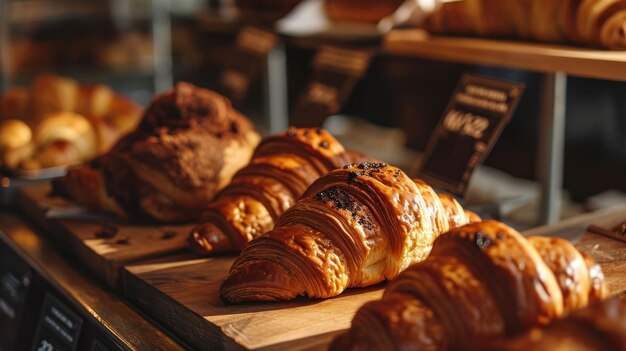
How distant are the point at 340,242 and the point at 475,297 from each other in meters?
0.32

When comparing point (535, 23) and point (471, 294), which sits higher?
point (535, 23)

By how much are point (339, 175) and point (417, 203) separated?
14 cm

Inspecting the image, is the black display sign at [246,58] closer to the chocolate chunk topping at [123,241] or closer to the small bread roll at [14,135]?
the small bread roll at [14,135]

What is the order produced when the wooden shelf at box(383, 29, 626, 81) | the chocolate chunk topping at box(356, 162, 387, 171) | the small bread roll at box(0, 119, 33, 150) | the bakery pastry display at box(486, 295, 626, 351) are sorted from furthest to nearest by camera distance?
the small bread roll at box(0, 119, 33, 150) < the wooden shelf at box(383, 29, 626, 81) < the chocolate chunk topping at box(356, 162, 387, 171) < the bakery pastry display at box(486, 295, 626, 351)

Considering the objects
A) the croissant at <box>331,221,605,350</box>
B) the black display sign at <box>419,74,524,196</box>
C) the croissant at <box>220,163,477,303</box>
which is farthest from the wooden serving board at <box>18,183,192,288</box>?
the croissant at <box>331,221,605,350</box>

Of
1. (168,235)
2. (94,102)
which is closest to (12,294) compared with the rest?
(168,235)

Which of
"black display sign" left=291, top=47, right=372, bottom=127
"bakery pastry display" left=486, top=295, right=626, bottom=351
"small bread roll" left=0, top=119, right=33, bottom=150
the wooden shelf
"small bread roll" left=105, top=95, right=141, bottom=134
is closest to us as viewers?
"bakery pastry display" left=486, top=295, right=626, bottom=351

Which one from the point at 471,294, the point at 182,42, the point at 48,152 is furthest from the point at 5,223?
the point at 182,42

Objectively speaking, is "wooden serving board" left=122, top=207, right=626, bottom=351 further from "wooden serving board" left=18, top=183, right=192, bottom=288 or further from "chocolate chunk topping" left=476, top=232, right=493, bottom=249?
"chocolate chunk topping" left=476, top=232, right=493, bottom=249

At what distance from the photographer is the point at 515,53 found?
5.13 ft

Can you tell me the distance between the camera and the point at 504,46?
165cm

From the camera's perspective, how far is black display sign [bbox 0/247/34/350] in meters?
1.65

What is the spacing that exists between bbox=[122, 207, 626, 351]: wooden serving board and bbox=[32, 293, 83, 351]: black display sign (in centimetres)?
12

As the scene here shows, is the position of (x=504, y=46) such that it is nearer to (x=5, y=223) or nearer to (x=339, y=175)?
(x=339, y=175)
